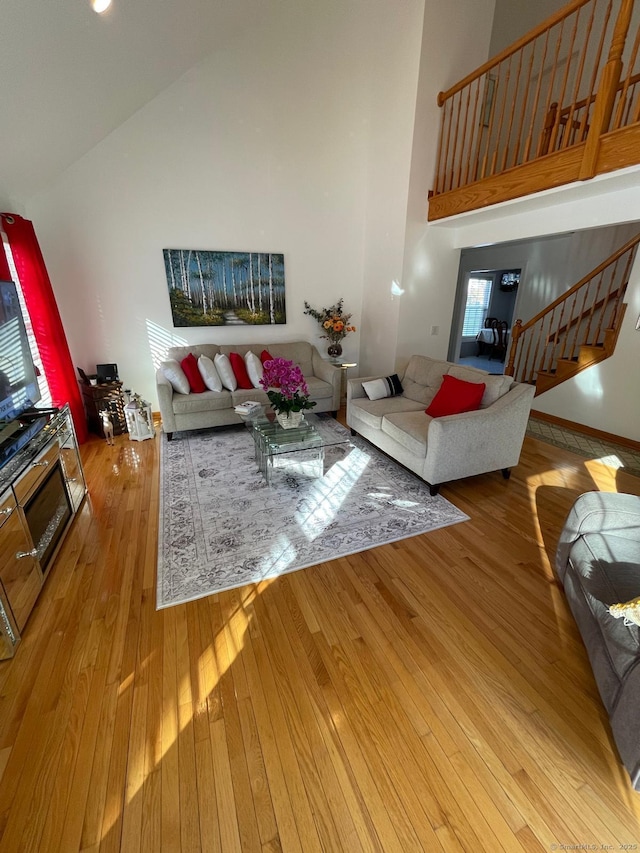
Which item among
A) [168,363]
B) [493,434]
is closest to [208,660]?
[493,434]

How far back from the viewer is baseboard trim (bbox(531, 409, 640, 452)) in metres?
3.80

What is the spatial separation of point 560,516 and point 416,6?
4783mm

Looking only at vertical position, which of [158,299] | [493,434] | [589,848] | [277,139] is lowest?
[589,848]

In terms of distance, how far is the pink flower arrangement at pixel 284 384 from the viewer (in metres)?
2.80

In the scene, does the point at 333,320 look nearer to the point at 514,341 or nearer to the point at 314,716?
the point at 514,341

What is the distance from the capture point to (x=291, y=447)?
278cm

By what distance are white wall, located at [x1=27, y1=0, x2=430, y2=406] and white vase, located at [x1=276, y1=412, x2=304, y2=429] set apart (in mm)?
2013

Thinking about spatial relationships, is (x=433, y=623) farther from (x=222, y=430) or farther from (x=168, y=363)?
(x=168, y=363)

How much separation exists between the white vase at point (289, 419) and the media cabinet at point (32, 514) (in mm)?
1482

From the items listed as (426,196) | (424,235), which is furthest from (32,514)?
(426,196)

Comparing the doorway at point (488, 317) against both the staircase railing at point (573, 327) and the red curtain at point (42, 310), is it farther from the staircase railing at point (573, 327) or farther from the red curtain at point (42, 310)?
the red curtain at point (42, 310)

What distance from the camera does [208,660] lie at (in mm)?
1544

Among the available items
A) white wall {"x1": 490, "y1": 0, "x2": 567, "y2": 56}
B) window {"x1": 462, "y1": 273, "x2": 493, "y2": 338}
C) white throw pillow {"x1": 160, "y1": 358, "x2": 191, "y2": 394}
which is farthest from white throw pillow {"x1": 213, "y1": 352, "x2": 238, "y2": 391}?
window {"x1": 462, "y1": 273, "x2": 493, "y2": 338}

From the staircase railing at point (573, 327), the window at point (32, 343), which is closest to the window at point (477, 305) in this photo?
the staircase railing at point (573, 327)
